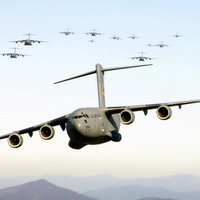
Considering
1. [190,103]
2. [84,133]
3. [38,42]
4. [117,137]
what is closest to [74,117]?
[84,133]

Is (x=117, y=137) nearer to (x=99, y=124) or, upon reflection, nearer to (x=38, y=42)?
(x=99, y=124)

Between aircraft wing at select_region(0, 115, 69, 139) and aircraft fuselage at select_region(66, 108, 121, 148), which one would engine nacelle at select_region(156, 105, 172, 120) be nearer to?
aircraft fuselage at select_region(66, 108, 121, 148)

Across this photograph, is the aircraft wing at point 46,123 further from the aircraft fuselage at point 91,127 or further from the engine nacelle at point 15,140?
the aircraft fuselage at point 91,127

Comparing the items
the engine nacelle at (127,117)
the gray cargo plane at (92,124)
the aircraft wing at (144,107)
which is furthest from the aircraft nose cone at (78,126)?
the aircraft wing at (144,107)

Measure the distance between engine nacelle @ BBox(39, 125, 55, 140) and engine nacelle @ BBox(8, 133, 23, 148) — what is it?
8.56 ft

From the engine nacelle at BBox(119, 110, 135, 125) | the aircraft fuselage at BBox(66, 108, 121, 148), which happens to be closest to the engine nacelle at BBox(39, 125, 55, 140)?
the aircraft fuselage at BBox(66, 108, 121, 148)

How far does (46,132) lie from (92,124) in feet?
16.2

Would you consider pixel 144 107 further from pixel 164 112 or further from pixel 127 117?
pixel 164 112

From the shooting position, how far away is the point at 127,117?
4000 centimetres

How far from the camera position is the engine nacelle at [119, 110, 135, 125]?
130 ft

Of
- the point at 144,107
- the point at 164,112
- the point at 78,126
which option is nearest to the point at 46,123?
the point at 78,126

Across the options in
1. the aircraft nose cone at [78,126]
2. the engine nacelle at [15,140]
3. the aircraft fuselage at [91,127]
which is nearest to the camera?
the aircraft nose cone at [78,126]

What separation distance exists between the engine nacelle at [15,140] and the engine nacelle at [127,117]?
10.1 meters

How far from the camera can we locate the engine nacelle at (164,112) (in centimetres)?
3912
